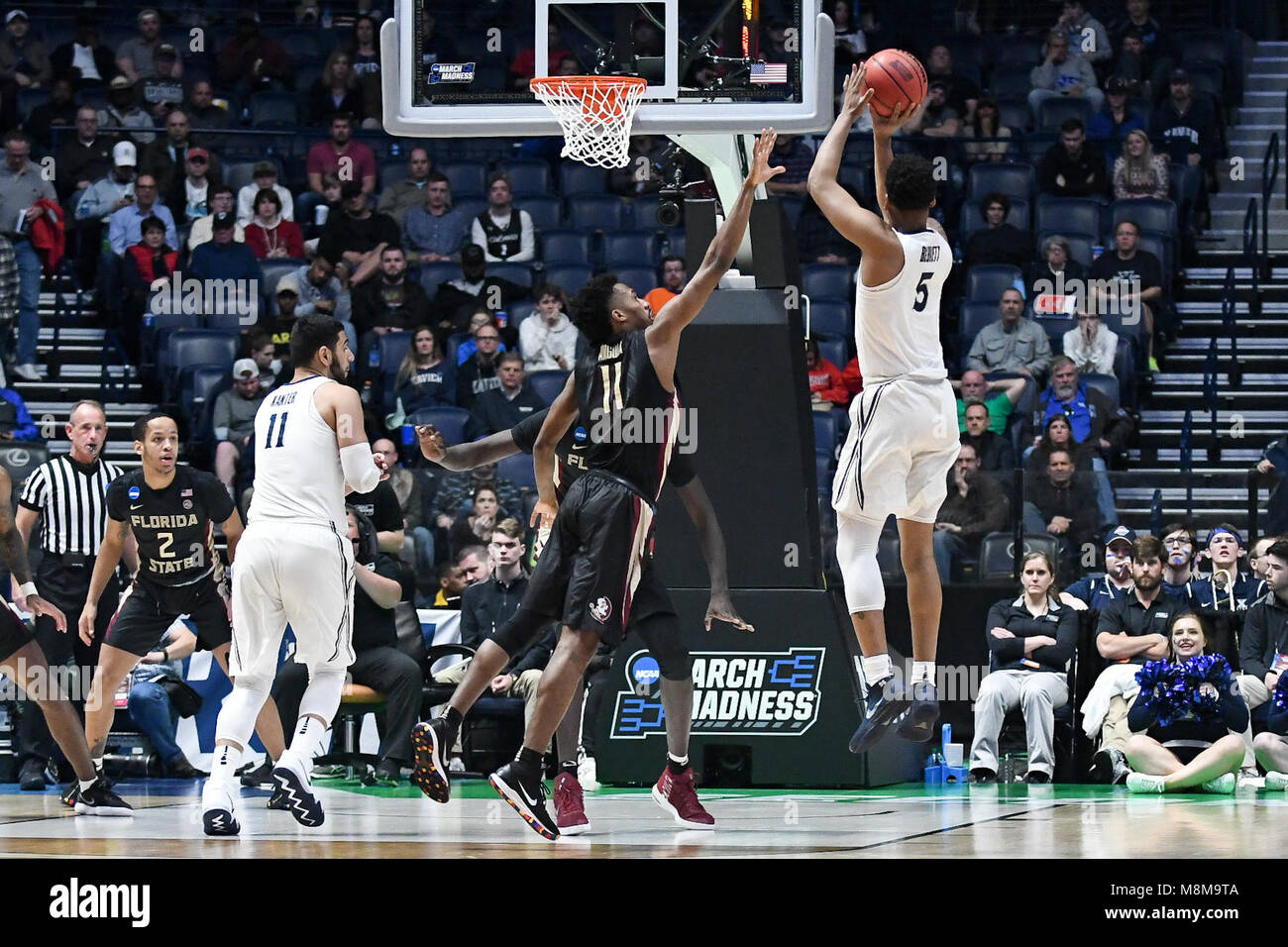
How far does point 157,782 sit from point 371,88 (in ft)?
29.1

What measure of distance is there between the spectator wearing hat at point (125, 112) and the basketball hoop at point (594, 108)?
9345 millimetres

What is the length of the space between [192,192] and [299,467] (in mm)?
9816

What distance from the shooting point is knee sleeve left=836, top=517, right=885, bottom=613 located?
8.45 meters

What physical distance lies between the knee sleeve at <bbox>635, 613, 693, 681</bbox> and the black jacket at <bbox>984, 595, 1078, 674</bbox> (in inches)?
160

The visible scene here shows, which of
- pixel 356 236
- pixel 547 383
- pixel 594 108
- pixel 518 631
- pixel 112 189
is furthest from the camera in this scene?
pixel 112 189

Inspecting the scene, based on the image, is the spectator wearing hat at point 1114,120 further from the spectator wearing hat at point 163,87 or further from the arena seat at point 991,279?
the spectator wearing hat at point 163,87

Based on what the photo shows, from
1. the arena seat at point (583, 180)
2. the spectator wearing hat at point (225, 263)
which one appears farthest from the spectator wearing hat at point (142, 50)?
the arena seat at point (583, 180)

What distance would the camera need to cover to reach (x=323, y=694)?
8.42 meters

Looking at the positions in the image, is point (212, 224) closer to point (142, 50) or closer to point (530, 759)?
point (142, 50)

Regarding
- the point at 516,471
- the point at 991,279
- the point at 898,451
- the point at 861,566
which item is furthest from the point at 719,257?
the point at 991,279

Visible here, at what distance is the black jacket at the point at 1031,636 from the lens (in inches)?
467

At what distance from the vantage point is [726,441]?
11016 millimetres

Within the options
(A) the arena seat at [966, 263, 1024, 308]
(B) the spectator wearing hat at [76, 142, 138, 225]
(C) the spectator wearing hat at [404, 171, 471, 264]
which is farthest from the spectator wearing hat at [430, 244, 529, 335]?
(A) the arena seat at [966, 263, 1024, 308]

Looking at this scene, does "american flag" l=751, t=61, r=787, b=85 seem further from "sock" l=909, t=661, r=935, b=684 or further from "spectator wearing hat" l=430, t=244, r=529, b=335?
"spectator wearing hat" l=430, t=244, r=529, b=335
